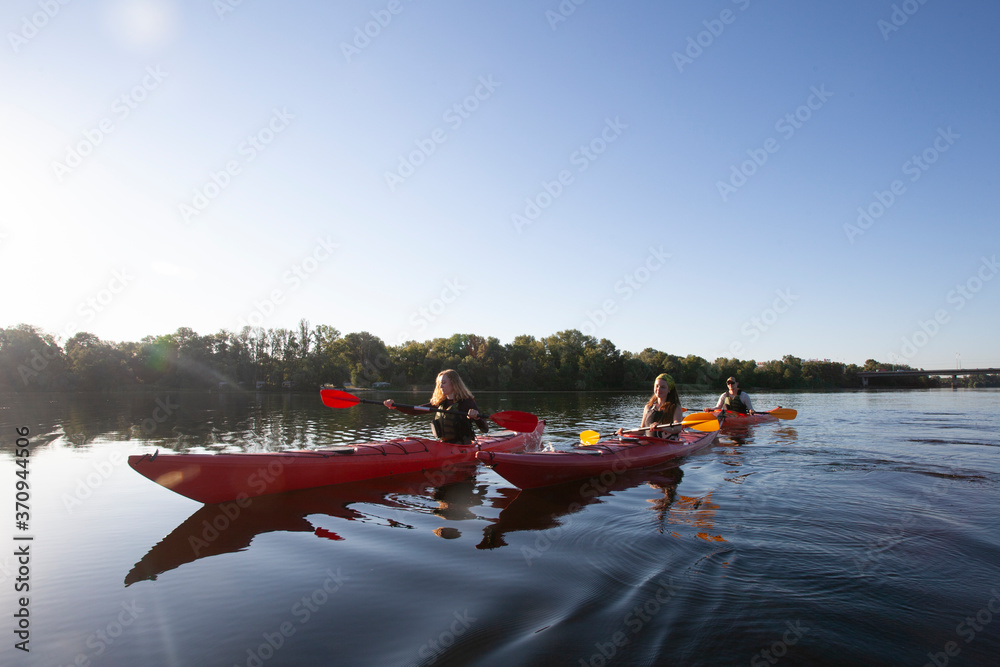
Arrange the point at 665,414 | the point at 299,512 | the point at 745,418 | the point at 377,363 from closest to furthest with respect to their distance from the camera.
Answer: the point at 299,512, the point at 665,414, the point at 745,418, the point at 377,363

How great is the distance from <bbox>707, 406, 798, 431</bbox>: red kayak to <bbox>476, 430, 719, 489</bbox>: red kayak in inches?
185

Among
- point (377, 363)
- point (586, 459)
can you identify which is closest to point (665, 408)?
point (586, 459)

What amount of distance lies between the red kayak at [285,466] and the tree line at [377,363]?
50.8 metres

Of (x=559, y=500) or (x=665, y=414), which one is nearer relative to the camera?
(x=559, y=500)

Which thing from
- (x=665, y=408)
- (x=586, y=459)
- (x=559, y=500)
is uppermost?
(x=665, y=408)

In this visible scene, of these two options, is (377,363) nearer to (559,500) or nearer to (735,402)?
(735,402)

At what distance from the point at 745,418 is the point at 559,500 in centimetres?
1014

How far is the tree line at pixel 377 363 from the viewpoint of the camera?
5597 centimetres

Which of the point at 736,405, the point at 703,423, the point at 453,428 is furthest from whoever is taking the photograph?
the point at 736,405

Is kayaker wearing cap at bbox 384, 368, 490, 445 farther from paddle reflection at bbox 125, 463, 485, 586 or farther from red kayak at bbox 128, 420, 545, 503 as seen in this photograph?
paddle reflection at bbox 125, 463, 485, 586

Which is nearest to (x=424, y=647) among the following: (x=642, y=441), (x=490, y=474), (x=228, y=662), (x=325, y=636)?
(x=325, y=636)

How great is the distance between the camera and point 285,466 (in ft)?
22.4

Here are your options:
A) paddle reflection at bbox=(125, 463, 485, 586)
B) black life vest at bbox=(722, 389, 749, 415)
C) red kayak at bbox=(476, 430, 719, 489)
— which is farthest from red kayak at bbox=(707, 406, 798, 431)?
paddle reflection at bbox=(125, 463, 485, 586)

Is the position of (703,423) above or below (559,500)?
above
